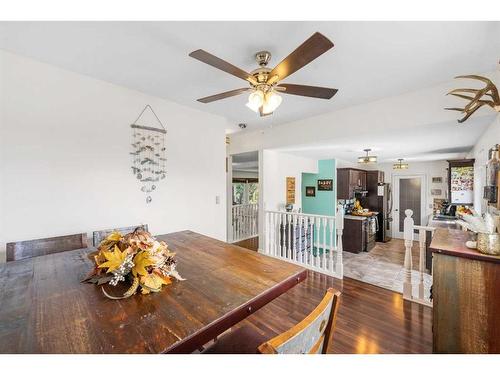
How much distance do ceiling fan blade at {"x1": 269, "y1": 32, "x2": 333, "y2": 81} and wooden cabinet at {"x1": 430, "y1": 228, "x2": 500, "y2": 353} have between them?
5.09 feet

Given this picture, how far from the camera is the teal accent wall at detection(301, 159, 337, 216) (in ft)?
17.5

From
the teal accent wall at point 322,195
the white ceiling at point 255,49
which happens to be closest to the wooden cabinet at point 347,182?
the teal accent wall at point 322,195

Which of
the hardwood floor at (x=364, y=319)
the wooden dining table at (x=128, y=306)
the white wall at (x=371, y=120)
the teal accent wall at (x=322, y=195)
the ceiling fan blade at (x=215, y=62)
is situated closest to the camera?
the wooden dining table at (x=128, y=306)

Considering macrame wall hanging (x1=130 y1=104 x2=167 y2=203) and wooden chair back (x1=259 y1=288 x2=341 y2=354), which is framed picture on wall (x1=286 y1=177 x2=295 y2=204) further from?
wooden chair back (x1=259 y1=288 x2=341 y2=354)

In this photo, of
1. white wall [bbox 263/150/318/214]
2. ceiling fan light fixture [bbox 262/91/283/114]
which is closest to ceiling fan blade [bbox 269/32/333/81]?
ceiling fan light fixture [bbox 262/91/283/114]

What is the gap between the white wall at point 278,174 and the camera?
13.6 ft

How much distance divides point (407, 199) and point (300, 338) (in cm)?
732

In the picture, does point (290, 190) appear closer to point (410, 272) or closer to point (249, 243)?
point (249, 243)

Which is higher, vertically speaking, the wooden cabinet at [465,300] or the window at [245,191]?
the window at [245,191]

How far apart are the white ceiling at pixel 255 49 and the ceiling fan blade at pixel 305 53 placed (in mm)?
302

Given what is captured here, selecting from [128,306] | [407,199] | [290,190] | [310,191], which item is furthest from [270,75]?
[407,199]

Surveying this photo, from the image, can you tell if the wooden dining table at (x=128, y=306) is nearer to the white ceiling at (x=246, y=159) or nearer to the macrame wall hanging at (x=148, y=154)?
the macrame wall hanging at (x=148, y=154)

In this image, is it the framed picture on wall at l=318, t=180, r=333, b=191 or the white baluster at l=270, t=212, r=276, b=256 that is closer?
the white baluster at l=270, t=212, r=276, b=256
